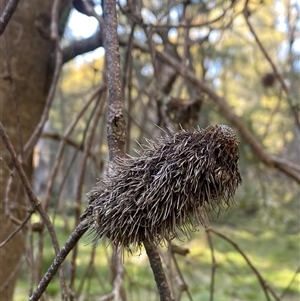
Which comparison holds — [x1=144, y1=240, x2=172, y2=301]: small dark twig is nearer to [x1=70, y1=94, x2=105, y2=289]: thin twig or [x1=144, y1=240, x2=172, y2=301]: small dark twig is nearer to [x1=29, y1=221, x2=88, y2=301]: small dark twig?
[x1=29, y1=221, x2=88, y2=301]: small dark twig

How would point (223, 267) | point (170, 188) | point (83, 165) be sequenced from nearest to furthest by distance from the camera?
point (170, 188) < point (83, 165) < point (223, 267)

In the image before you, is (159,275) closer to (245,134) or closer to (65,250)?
(65,250)

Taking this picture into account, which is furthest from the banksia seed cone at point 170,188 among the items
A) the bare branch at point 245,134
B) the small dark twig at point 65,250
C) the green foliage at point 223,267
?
the green foliage at point 223,267

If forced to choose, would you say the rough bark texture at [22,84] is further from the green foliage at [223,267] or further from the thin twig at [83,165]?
the green foliage at [223,267]

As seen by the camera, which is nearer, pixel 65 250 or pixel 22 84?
pixel 65 250

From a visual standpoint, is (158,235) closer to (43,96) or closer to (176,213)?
(176,213)

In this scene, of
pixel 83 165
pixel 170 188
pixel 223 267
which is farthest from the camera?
pixel 223 267

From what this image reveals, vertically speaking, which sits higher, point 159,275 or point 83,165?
Result: point 83,165

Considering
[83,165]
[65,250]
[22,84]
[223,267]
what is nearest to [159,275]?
[65,250]
